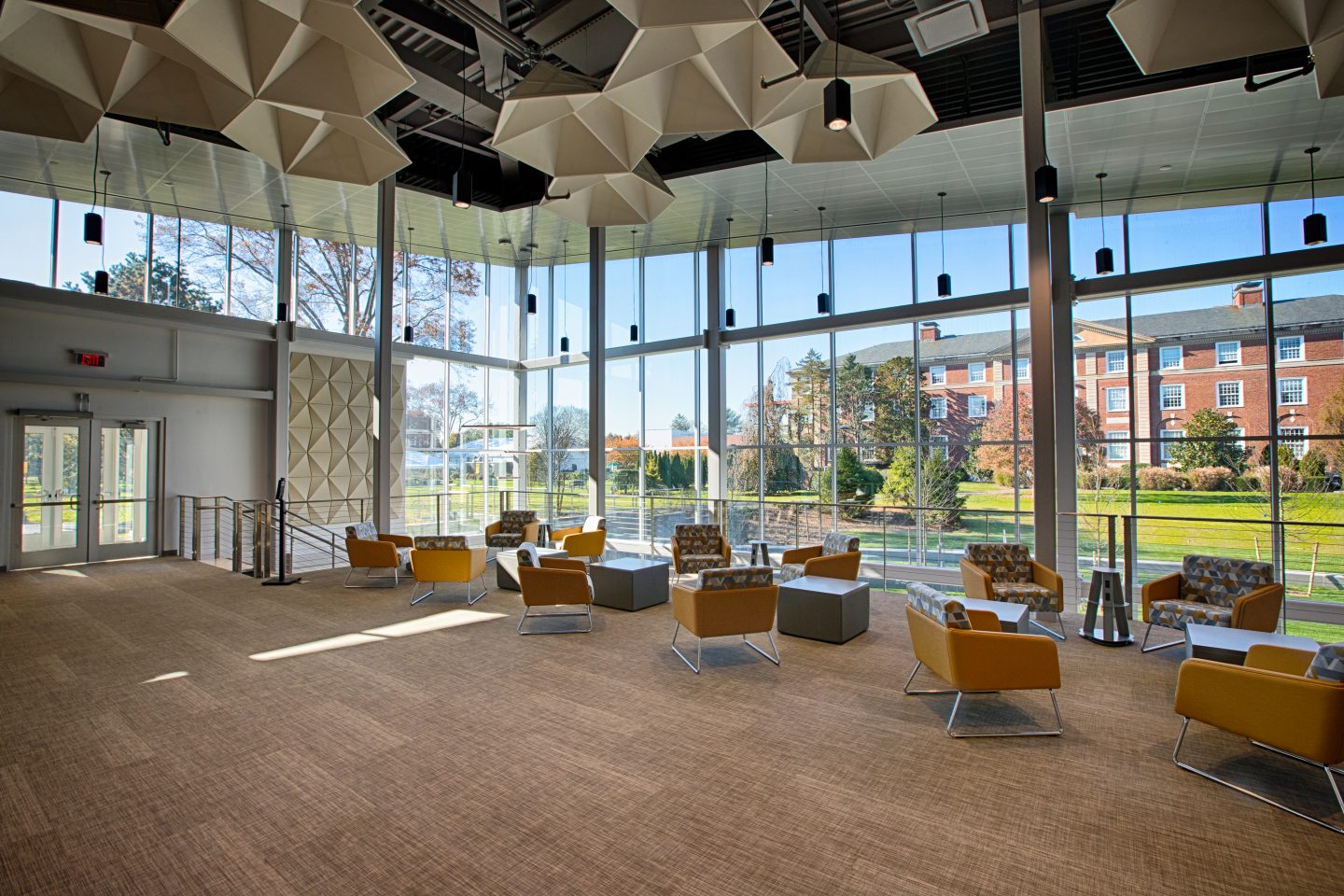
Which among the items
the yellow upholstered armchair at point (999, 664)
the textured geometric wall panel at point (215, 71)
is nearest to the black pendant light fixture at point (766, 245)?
the textured geometric wall panel at point (215, 71)

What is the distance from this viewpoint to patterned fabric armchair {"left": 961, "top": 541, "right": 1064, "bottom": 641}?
19.9 ft

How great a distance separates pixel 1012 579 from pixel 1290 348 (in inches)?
251

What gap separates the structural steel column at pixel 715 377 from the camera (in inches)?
517

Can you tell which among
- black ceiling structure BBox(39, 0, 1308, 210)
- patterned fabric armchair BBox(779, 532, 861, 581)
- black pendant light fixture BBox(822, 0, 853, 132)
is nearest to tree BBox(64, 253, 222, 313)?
black ceiling structure BBox(39, 0, 1308, 210)

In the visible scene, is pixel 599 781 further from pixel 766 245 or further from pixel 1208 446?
pixel 1208 446

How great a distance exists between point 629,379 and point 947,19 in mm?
9884

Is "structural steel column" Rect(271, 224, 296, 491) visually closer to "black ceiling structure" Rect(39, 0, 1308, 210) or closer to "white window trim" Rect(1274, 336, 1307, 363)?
"black ceiling structure" Rect(39, 0, 1308, 210)

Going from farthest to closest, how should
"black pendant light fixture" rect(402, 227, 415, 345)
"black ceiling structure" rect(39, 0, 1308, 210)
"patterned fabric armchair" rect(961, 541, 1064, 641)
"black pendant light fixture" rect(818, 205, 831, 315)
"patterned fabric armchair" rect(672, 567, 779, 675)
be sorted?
"black pendant light fixture" rect(402, 227, 415, 345)
"black pendant light fixture" rect(818, 205, 831, 315)
"black ceiling structure" rect(39, 0, 1308, 210)
"patterned fabric armchair" rect(961, 541, 1064, 641)
"patterned fabric armchair" rect(672, 567, 779, 675)

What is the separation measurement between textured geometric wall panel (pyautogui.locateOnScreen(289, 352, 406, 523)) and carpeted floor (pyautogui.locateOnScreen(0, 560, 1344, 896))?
7566 millimetres

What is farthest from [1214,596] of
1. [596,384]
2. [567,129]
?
[596,384]

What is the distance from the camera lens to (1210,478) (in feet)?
31.5

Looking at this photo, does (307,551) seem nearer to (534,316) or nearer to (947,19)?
(534,316)

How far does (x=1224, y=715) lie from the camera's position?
3418 mm

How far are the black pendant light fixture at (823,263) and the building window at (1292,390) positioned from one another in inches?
257
